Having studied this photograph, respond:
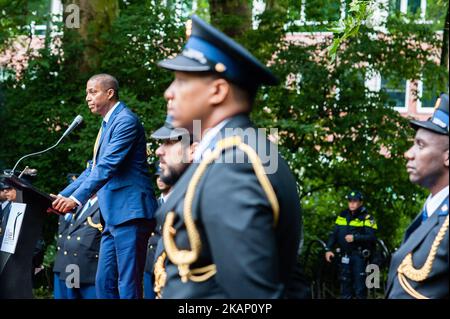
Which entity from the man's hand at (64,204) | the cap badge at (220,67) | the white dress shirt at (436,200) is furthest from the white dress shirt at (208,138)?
the man's hand at (64,204)

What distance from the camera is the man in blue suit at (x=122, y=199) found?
882cm

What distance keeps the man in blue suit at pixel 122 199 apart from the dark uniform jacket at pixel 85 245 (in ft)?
5.75

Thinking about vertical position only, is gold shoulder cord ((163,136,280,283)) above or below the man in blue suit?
above

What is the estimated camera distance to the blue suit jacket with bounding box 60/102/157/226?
8.77 metres

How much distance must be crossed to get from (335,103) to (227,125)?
40.2 ft

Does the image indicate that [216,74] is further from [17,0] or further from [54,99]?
[17,0]

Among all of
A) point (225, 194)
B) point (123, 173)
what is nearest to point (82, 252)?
point (123, 173)

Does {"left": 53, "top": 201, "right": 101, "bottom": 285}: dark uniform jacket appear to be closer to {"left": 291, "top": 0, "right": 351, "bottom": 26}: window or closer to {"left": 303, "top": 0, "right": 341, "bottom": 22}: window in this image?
{"left": 291, "top": 0, "right": 351, "bottom": 26}: window

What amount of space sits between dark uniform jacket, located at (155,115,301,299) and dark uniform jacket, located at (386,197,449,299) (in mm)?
921

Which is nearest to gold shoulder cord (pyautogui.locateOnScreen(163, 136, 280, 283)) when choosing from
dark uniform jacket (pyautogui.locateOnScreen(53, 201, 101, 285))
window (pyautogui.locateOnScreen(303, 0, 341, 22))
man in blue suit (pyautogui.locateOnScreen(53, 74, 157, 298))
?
man in blue suit (pyautogui.locateOnScreen(53, 74, 157, 298))

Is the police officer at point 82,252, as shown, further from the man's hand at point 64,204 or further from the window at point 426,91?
the window at point 426,91

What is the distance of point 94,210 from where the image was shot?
11.0 metres
